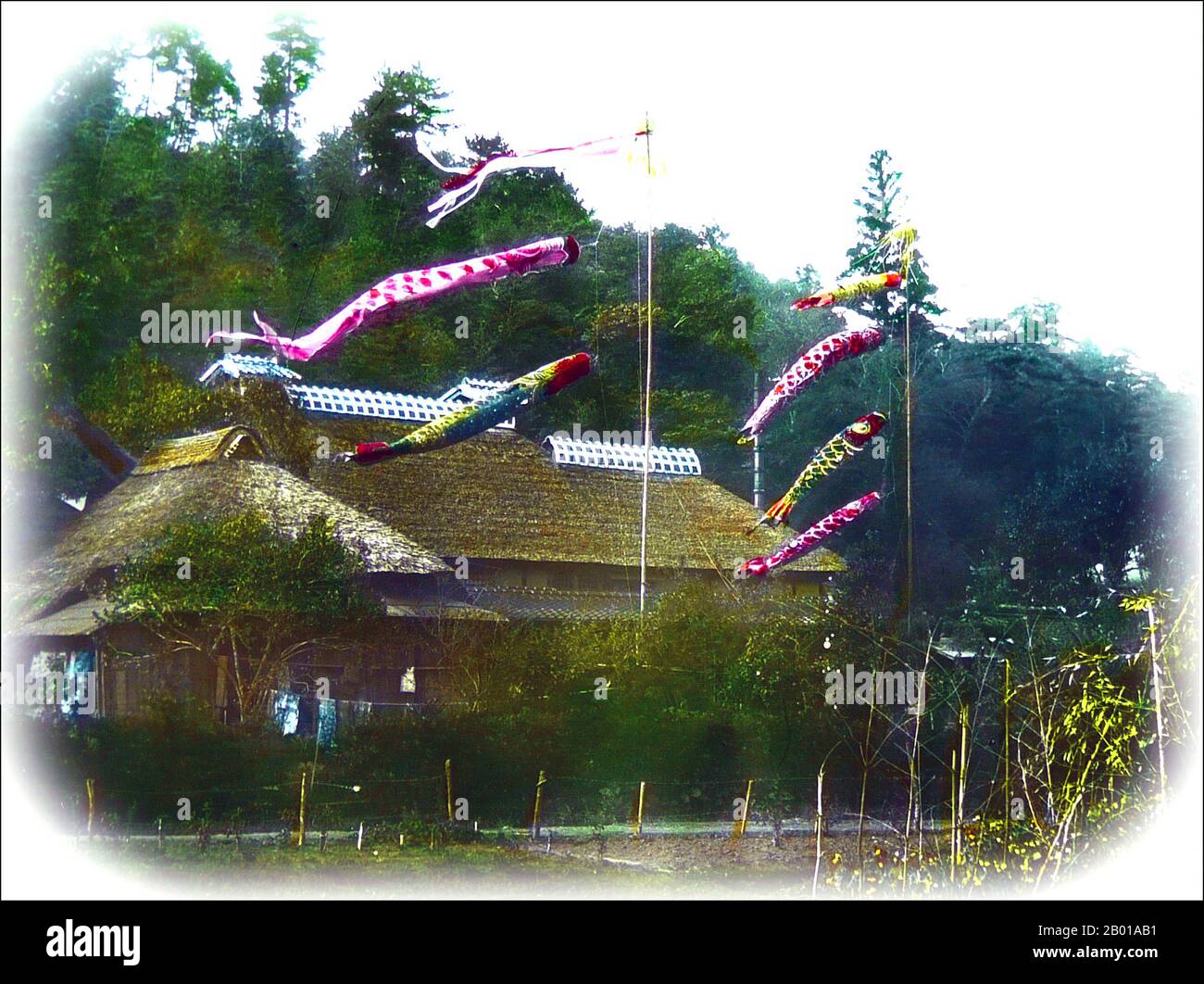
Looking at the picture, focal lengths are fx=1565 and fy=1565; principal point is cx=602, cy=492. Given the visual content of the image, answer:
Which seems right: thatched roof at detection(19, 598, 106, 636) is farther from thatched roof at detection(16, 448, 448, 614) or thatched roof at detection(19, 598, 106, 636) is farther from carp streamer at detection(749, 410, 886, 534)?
carp streamer at detection(749, 410, 886, 534)

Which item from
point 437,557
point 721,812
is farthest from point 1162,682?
point 437,557

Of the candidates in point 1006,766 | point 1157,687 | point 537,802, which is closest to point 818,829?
point 537,802

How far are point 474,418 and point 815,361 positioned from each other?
4639mm

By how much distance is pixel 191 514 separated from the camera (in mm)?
15719

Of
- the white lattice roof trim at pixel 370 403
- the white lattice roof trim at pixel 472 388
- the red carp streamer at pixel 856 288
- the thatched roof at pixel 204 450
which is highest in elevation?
the red carp streamer at pixel 856 288

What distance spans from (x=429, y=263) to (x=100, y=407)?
15.5ft

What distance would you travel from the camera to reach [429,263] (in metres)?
19.5

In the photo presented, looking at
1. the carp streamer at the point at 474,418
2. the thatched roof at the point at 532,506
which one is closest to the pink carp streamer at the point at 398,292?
the thatched roof at the point at 532,506

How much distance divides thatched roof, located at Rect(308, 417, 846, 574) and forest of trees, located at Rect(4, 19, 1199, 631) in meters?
0.78

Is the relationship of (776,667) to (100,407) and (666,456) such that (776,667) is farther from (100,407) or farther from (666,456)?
(100,407)

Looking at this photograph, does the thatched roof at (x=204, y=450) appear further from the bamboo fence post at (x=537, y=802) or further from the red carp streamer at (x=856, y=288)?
the red carp streamer at (x=856, y=288)

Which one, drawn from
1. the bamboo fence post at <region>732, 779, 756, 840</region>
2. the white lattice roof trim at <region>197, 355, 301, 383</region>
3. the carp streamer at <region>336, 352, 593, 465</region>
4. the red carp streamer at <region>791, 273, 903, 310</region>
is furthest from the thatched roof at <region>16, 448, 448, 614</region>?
the red carp streamer at <region>791, 273, 903, 310</region>

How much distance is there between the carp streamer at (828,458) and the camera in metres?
20.8

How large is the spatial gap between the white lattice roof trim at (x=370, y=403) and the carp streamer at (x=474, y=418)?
27 centimetres
